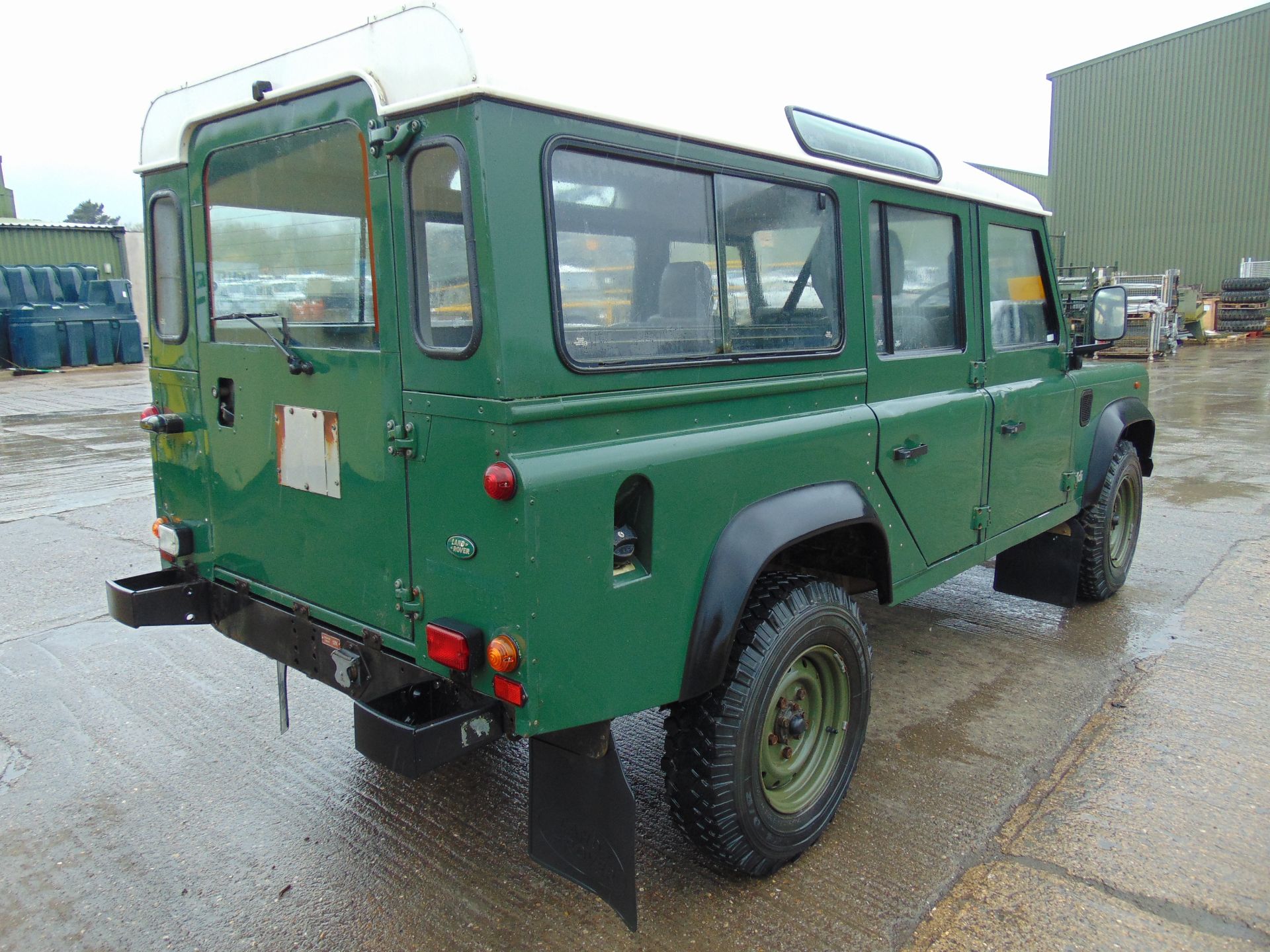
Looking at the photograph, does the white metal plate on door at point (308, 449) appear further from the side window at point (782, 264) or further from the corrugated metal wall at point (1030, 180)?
the corrugated metal wall at point (1030, 180)

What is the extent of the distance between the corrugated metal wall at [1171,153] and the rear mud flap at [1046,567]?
26.9m

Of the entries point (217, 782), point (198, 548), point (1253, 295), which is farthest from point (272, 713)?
point (1253, 295)

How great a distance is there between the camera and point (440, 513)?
225 centimetres

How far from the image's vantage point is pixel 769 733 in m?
2.77

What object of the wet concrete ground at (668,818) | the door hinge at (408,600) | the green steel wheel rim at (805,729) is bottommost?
the wet concrete ground at (668,818)

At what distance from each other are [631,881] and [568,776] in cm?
29

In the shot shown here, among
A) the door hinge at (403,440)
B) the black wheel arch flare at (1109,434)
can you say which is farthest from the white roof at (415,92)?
the black wheel arch flare at (1109,434)

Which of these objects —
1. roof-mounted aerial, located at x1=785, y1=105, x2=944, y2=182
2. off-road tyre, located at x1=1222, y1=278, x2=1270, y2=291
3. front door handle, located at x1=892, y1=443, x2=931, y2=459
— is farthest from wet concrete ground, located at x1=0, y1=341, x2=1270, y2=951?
off-road tyre, located at x1=1222, y1=278, x2=1270, y2=291

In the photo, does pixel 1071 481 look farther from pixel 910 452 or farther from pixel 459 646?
pixel 459 646

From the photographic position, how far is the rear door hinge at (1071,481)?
173 inches

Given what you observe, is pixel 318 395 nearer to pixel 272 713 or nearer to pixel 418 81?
pixel 418 81

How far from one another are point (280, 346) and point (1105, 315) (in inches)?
146

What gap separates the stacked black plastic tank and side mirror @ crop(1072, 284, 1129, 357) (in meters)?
19.4

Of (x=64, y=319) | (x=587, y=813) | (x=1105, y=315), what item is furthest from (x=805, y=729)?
(x=64, y=319)
